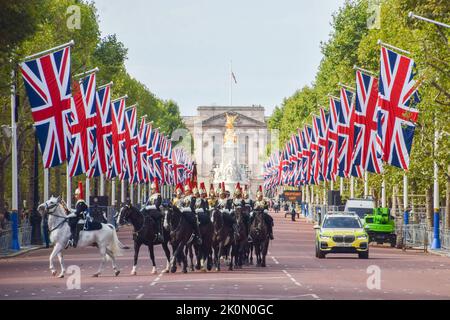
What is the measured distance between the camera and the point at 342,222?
50812mm

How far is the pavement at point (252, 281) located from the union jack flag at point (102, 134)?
1076 centimetres

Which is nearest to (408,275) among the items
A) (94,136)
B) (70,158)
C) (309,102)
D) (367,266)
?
(367,266)

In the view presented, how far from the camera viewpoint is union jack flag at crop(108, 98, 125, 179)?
67375mm

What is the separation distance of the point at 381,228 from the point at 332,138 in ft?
25.2

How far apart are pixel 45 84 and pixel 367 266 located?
13.2m

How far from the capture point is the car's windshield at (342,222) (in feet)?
165

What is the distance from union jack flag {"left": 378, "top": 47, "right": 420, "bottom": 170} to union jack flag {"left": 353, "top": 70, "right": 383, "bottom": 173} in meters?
4.13

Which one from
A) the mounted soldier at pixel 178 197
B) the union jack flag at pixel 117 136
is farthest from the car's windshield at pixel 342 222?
the union jack flag at pixel 117 136

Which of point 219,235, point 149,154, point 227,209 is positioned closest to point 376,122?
point 227,209

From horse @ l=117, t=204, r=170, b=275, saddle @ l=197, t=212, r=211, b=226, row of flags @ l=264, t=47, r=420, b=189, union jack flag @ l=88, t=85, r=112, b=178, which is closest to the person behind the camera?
horse @ l=117, t=204, r=170, b=275

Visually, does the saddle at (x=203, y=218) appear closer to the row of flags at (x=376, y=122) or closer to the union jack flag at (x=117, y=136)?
the row of flags at (x=376, y=122)

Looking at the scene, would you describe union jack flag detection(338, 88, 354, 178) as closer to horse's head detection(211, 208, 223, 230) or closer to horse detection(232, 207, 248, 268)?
horse detection(232, 207, 248, 268)

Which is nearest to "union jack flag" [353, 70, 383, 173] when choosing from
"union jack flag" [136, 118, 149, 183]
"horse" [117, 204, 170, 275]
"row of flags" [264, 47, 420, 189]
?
"row of flags" [264, 47, 420, 189]

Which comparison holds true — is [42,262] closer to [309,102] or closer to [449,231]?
[449,231]
